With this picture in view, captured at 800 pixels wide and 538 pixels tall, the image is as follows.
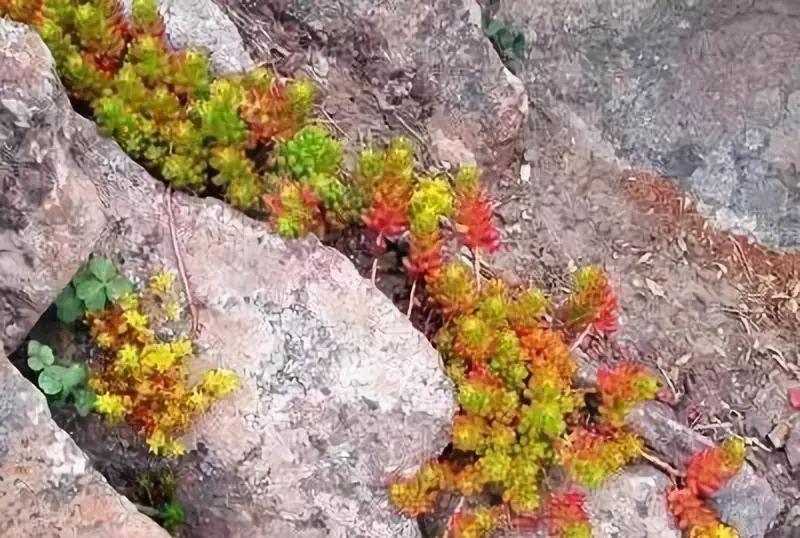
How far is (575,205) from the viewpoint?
4961 millimetres

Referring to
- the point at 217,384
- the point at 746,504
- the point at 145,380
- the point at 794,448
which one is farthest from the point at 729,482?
the point at 145,380

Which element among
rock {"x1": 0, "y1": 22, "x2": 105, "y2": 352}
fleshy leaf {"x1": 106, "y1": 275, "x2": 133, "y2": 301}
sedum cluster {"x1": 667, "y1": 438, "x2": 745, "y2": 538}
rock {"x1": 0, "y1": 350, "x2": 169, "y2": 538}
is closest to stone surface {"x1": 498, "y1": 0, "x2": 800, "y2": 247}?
sedum cluster {"x1": 667, "y1": 438, "x2": 745, "y2": 538}

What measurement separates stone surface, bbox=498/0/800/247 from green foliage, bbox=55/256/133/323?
9.13 ft

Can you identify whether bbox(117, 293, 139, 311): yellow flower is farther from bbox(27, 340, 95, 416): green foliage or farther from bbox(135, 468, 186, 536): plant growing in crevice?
bbox(135, 468, 186, 536): plant growing in crevice

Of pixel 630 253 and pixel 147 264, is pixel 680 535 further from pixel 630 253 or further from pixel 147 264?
pixel 147 264

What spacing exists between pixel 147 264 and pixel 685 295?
2693 mm

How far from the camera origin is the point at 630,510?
12.4ft

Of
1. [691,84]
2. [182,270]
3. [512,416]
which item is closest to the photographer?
[182,270]

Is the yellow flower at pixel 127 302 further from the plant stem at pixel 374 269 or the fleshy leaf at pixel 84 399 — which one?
the plant stem at pixel 374 269

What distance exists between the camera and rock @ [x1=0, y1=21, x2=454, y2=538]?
10.8 ft

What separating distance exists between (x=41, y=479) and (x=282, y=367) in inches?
34.0

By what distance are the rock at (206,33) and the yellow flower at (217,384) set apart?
3.84ft

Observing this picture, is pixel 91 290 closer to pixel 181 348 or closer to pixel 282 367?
pixel 181 348

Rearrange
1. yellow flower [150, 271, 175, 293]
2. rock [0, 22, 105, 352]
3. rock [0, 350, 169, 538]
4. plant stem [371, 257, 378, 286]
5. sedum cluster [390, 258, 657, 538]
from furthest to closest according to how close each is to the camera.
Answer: plant stem [371, 257, 378, 286]
sedum cluster [390, 258, 657, 538]
yellow flower [150, 271, 175, 293]
rock [0, 22, 105, 352]
rock [0, 350, 169, 538]
